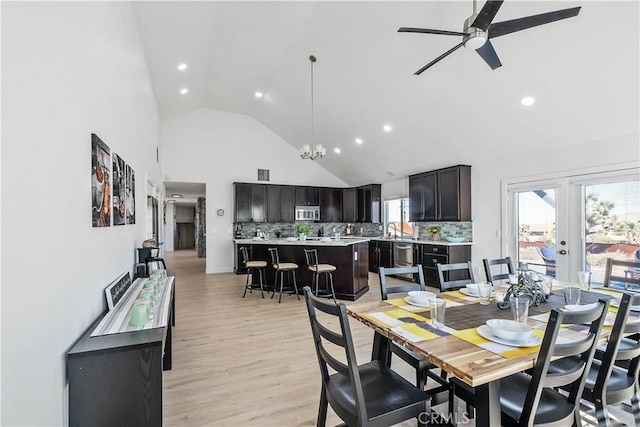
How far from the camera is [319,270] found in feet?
16.6

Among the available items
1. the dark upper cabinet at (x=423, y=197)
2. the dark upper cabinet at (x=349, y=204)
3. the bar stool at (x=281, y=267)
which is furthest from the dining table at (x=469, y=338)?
the dark upper cabinet at (x=349, y=204)

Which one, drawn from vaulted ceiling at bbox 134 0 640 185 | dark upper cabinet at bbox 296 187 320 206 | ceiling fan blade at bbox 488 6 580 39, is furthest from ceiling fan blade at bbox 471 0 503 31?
dark upper cabinet at bbox 296 187 320 206

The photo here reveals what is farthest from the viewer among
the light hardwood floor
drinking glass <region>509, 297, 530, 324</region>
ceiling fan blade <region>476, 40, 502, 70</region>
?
ceiling fan blade <region>476, 40, 502, 70</region>

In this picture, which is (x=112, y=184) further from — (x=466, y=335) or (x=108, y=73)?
(x=466, y=335)

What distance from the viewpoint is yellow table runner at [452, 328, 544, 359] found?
1.43 meters

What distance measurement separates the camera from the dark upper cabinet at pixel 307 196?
904 centimetres

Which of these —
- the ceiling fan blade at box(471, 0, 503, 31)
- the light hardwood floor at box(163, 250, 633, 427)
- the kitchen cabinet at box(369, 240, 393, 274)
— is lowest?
the light hardwood floor at box(163, 250, 633, 427)

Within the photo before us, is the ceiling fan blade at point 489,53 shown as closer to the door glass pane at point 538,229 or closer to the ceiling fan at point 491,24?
the ceiling fan at point 491,24

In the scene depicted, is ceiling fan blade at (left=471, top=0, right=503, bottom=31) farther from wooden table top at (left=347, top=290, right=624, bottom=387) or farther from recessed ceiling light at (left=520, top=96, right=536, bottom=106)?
recessed ceiling light at (left=520, top=96, right=536, bottom=106)

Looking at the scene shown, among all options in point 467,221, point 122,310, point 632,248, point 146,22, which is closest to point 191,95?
point 146,22

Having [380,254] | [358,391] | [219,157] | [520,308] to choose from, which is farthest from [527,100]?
[219,157]

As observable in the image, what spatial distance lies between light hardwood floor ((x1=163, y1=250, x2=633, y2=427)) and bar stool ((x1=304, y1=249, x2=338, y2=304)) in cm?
61

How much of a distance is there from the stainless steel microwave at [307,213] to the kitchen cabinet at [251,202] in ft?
3.23

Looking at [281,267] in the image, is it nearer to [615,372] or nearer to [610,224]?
[615,372]
